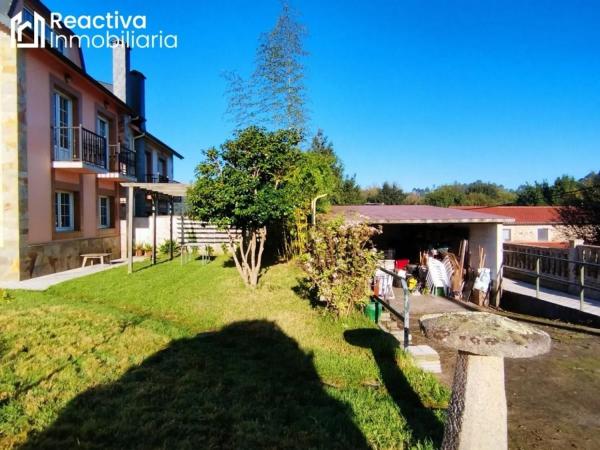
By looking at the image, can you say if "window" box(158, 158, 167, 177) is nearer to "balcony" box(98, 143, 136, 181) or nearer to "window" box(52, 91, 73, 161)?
"balcony" box(98, 143, 136, 181)

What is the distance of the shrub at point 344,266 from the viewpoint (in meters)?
6.49

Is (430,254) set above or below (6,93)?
below

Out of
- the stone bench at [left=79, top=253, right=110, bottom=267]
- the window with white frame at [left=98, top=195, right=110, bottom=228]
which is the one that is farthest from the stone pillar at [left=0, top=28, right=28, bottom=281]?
the window with white frame at [left=98, top=195, right=110, bottom=228]

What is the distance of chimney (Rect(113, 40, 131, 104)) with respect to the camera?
18531 millimetres

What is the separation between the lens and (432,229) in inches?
529

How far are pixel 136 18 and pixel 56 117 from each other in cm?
378

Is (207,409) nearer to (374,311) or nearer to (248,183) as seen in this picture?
(374,311)

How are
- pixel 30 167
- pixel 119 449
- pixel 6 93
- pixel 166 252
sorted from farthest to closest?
1. pixel 166 252
2. pixel 30 167
3. pixel 6 93
4. pixel 119 449

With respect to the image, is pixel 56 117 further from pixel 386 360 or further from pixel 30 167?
pixel 386 360

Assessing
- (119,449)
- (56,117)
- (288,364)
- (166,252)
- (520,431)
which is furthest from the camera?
(166,252)

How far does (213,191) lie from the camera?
810cm

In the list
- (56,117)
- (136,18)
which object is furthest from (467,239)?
(56,117)

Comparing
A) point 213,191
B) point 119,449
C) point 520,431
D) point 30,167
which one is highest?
point 30,167

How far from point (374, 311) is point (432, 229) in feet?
24.9
